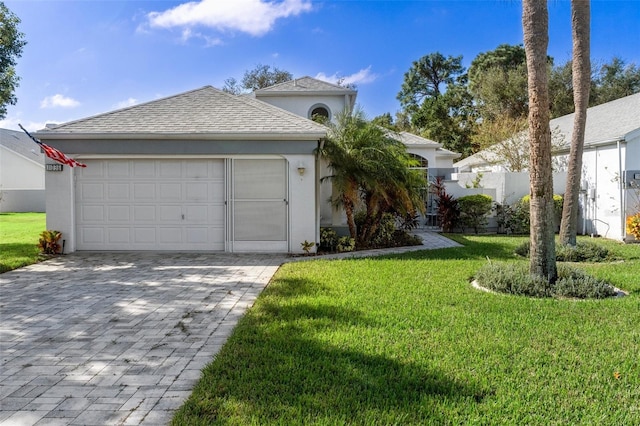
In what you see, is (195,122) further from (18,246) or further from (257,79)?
(257,79)

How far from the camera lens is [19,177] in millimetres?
31328

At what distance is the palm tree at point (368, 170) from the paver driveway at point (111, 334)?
320cm

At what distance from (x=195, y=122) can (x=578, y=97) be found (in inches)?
377

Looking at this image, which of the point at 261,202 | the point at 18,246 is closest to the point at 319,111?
the point at 261,202

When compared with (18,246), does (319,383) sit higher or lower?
lower

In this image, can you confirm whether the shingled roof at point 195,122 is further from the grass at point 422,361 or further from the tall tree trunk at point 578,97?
the tall tree trunk at point 578,97

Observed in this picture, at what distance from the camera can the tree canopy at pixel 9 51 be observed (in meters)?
11.4

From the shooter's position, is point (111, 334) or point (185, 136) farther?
point (185, 136)

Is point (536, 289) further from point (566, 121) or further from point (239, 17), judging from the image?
point (566, 121)

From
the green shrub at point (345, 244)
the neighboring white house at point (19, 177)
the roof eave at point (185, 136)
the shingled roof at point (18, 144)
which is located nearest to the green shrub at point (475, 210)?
the green shrub at point (345, 244)

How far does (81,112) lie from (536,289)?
53.4 feet

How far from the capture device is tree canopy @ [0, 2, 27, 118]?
37.5 ft

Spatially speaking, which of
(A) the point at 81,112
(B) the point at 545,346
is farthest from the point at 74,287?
(A) the point at 81,112

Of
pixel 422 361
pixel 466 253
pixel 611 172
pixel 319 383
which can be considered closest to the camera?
pixel 319 383
